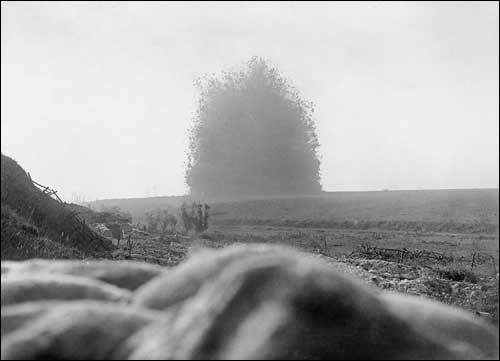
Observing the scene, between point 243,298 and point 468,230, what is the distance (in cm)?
2823

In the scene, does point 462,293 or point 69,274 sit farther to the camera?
point 462,293

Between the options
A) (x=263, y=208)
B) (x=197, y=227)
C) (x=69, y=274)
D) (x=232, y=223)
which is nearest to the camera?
(x=69, y=274)

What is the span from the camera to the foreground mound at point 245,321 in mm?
1707

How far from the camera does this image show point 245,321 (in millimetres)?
1737

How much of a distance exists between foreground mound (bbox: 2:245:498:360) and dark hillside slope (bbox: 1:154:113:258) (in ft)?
20.0

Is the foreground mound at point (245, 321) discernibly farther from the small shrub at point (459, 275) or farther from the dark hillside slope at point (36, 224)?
the small shrub at point (459, 275)

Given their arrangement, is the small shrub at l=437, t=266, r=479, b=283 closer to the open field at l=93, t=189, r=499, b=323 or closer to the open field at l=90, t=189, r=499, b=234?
the open field at l=93, t=189, r=499, b=323

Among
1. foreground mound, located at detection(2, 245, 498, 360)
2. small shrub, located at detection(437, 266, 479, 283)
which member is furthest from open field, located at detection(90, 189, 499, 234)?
foreground mound, located at detection(2, 245, 498, 360)

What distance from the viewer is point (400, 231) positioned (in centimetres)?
2925

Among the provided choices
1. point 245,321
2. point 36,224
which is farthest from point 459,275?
point 245,321

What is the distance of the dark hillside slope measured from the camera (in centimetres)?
847

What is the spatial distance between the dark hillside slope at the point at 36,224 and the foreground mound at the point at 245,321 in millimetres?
6110

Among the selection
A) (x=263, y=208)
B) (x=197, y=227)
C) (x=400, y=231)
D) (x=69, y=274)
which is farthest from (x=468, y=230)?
(x=69, y=274)

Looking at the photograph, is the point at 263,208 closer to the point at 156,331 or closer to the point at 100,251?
the point at 100,251
